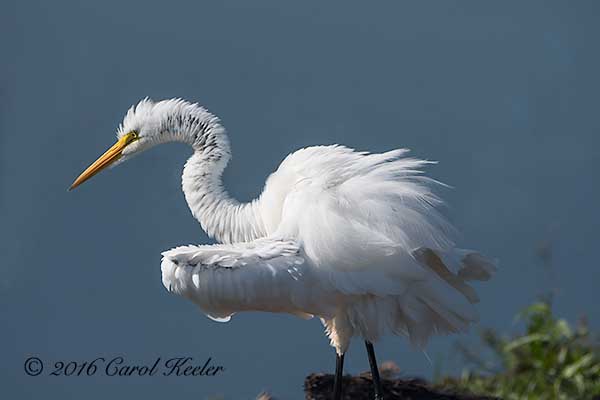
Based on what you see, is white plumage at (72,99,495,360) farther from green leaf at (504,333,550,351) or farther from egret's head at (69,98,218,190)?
green leaf at (504,333,550,351)

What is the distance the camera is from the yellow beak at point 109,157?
4.50 meters

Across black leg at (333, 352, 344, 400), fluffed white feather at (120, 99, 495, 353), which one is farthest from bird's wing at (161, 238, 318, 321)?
black leg at (333, 352, 344, 400)

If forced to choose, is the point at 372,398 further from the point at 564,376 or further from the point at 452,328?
the point at 564,376

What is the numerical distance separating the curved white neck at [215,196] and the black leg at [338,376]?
51 centimetres

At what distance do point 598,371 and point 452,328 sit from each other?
1.73m

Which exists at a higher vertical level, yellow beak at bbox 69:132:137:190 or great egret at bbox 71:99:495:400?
yellow beak at bbox 69:132:137:190

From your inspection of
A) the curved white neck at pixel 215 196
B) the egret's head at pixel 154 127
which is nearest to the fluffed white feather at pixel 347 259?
the curved white neck at pixel 215 196

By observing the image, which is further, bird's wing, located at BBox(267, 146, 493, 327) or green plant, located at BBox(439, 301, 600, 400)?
green plant, located at BBox(439, 301, 600, 400)

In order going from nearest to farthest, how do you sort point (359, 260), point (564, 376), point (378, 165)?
point (359, 260) < point (378, 165) < point (564, 376)

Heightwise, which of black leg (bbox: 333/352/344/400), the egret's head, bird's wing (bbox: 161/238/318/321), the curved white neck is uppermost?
the egret's head

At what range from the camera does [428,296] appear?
388 cm

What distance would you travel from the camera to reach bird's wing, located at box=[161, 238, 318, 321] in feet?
12.4

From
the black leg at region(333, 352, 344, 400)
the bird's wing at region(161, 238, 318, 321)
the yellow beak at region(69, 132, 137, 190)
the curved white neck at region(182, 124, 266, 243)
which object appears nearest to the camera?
the bird's wing at region(161, 238, 318, 321)

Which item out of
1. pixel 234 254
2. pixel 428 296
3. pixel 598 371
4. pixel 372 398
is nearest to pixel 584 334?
pixel 598 371
